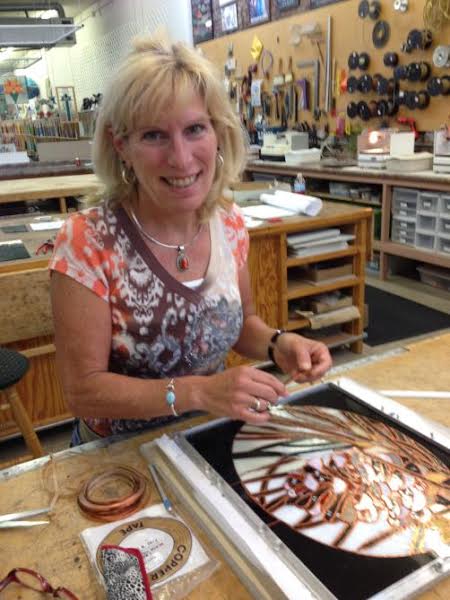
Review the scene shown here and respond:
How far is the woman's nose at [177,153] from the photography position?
3.40 feet

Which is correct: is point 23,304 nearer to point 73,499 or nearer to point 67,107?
point 73,499

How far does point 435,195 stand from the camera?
3.72 m

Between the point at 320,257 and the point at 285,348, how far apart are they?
1616 mm

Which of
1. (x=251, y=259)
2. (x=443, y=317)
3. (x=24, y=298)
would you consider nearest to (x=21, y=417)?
(x=24, y=298)

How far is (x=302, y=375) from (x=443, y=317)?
2.70 metres

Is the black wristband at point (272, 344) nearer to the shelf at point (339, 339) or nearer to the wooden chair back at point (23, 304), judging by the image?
the wooden chair back at point (23, 304)

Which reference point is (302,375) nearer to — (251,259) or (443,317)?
(251,259)

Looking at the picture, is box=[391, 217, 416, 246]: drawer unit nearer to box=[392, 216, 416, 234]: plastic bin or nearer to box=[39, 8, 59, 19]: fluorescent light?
box=[392, 216, 416, 234]: plastic bin

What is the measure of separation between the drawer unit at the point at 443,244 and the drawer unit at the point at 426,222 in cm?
8

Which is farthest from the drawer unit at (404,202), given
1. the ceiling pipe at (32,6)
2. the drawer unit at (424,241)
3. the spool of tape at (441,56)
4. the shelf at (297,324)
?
the ceiling pipe at (32,6)

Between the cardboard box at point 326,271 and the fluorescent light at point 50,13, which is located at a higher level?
the fluorescent light at point 50,13

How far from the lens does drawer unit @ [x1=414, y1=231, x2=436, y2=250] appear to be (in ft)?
12.7

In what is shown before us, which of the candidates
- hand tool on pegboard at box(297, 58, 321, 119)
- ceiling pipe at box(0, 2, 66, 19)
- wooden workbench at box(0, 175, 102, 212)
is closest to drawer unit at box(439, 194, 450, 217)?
hand tool on pegboard at box(297, 58, 321, 119)

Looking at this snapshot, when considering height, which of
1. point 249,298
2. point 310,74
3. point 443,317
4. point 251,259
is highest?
point 310,74
